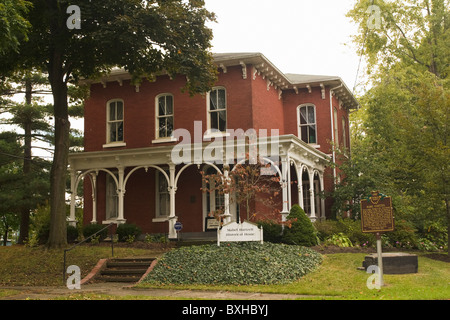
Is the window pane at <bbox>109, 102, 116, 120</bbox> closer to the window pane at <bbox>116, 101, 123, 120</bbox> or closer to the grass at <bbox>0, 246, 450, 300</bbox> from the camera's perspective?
the window pane at <bbox>116, 101, 123, 120</bbox>

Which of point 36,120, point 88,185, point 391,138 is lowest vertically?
point 88,185

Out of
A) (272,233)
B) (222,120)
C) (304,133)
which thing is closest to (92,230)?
(222,120)

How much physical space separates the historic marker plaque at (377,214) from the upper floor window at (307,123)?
12.8 metres

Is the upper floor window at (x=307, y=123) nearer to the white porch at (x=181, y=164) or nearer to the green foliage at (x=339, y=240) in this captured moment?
the white porch at (x=181, y=164)

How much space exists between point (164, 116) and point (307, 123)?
283 inches

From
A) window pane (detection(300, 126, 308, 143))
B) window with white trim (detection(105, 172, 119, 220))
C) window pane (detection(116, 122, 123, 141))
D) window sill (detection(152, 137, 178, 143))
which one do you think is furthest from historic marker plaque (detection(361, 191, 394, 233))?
window pane (detection(116, 122, 123, 141))

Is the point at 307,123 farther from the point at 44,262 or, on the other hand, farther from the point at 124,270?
the point at 44,262

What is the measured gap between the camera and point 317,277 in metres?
12.8

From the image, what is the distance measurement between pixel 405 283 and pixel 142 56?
465 inches

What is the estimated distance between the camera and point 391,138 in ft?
75.2

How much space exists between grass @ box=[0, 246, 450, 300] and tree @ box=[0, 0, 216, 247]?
136 centimetres

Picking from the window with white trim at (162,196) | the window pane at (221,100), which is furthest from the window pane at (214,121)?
the window with white trim at (162,196)
